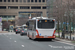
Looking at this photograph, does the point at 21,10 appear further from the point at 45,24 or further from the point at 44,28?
the point at 44,28

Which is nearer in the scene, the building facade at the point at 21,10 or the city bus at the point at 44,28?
the city bus at the point at 44,28

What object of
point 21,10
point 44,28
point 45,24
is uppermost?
point 21,10

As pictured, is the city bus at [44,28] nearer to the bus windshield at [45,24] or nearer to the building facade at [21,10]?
the bus windshield at [45,24]

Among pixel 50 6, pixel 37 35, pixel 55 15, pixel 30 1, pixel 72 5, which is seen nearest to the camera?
pixel 37 35

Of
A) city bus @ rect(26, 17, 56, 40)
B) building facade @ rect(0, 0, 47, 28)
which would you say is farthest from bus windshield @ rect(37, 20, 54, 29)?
building facade @ rect(0, 0, 47, 28)

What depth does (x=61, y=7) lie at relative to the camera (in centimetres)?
3203

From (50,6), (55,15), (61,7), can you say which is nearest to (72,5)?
(61,7)

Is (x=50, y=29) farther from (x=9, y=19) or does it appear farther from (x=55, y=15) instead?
(x=9, y=19)

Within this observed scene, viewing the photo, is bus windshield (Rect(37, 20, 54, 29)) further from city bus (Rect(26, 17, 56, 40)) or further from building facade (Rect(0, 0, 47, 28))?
building facade (Rect(0, 0, 47, 28))

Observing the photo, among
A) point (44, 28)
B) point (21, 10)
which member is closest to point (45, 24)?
point (44, 28)

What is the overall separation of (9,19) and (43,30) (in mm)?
73098

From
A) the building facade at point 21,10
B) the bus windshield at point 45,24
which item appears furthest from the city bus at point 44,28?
the building facade at point 21,10

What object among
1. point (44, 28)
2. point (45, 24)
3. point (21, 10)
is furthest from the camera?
point (21, 10)

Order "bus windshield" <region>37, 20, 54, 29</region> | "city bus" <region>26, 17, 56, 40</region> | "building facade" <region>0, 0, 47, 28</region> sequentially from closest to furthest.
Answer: "city bus" <region>26, 17, 56, 40</region> < "bus windshield" <region>37, 20, 54, 29</region> < "building facade" <region>0, 0, 47, 28</region>
